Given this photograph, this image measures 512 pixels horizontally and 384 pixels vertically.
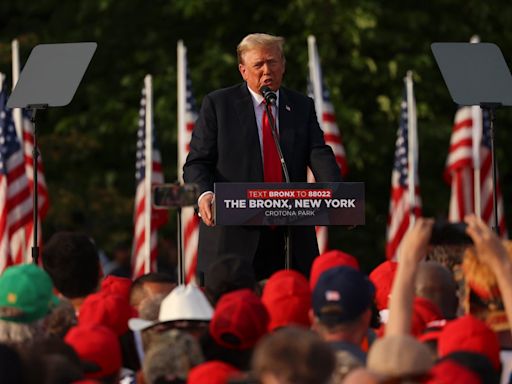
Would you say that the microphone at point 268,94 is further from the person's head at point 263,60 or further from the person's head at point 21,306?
the person's head at point 21,306

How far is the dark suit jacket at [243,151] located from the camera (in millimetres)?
10211

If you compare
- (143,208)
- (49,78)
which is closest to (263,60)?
(49,78)

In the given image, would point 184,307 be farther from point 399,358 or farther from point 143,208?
point 143,208

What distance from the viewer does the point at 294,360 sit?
5.98m

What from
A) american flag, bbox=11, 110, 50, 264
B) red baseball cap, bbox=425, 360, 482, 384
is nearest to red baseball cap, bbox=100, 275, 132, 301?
red baseball cap, bbox=425, 360, 482, 384

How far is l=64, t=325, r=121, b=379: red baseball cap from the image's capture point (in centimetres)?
732

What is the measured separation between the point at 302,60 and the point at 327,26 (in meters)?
0.71

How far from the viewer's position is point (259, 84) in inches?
401

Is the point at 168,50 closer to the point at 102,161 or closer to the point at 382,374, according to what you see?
the point at 102,161

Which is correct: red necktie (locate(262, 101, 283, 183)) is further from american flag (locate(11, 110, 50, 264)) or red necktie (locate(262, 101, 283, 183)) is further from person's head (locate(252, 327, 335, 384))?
american flag (locate(11, 110, 50, 264))

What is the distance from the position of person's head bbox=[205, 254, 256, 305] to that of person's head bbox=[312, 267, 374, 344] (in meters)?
1.05

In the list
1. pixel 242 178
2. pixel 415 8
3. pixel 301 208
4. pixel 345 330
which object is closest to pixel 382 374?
pixel 345 330

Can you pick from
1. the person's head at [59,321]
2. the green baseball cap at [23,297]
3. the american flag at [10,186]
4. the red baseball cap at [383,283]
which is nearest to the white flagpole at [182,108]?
the american flag at [10,186]

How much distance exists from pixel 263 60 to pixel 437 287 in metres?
2.35
